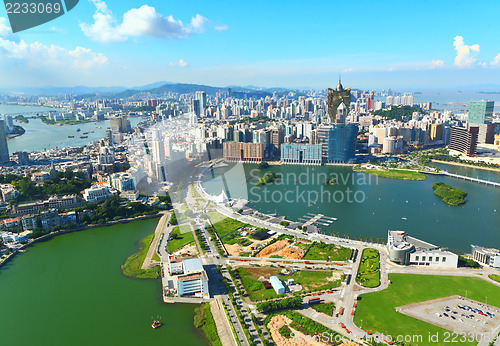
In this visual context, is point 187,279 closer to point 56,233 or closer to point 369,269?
point 369,269

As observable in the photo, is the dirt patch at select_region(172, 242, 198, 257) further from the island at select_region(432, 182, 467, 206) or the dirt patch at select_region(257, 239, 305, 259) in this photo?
the island at select_region(432, 182, 467, 206)

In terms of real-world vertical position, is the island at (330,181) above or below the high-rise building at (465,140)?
below

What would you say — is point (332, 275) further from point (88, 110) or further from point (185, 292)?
point (88, 110)

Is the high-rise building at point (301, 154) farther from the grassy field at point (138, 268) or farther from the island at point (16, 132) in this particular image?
the island at point (16, 132)

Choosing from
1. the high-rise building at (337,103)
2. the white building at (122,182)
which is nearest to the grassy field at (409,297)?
the white building at (122,182)

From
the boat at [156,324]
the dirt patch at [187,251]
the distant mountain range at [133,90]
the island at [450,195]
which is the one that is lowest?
the boat at [156,324]

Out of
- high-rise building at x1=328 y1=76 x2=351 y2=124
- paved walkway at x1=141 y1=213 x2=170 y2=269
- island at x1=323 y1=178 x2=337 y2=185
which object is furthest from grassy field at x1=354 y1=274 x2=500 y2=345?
high-rise building at x1=328 y1=76 x2=351 y2=124
